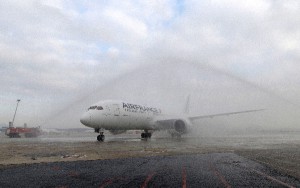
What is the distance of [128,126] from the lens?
4406 centimetres

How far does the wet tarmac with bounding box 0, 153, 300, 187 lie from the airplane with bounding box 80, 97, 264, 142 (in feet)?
68.4

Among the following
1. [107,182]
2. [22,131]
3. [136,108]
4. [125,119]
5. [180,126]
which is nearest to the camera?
[107,182]

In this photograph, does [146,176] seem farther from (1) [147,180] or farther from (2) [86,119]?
(2) [86,119]

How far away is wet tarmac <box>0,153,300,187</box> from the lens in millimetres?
11633

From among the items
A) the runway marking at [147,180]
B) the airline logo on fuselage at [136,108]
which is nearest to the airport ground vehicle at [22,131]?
the airline logo on fuselage at [136,108]

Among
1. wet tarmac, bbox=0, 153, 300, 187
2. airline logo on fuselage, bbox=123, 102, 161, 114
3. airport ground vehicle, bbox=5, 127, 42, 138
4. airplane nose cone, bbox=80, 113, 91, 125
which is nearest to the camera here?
wet tarmac, bbox=0, 153, 300, 187

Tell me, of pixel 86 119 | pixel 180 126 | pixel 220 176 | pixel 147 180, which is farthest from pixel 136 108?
pixel 147 180

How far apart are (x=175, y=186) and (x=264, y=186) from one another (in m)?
3.15

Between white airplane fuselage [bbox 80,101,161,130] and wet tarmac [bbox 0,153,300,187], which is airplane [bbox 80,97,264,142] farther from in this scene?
wet tarmac [bbox 0,153,300,187]

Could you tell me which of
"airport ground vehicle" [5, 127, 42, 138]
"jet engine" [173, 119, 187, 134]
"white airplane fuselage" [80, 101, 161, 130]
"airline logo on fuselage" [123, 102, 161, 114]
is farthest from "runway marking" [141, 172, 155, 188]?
"airport ground vehicle" [5, 127, 42, 138]

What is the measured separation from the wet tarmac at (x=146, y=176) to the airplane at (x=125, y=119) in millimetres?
20858

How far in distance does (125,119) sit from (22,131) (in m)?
38.4

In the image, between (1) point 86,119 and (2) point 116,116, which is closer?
(1) point 86,119

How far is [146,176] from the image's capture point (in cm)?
1342
